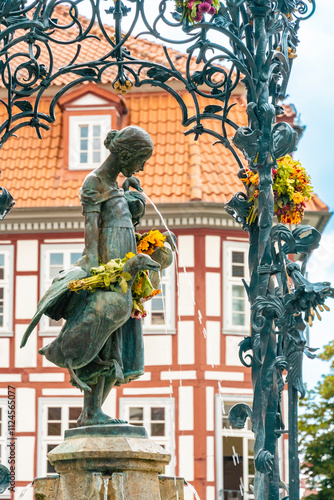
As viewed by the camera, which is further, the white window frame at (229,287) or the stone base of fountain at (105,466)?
the white window frame at (229,287)

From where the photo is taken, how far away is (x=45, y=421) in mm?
22078

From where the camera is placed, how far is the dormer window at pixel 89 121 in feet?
77.8

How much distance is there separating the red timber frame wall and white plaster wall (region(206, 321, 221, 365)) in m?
0.02

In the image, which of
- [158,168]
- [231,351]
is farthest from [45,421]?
[158,168]

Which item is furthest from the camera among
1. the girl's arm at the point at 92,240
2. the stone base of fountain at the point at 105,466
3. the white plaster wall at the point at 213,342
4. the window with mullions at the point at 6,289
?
the window with mullions at the point at 6,289

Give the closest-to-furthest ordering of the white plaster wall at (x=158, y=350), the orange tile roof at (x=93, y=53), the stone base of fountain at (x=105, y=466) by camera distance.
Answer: the stone base of fountain at (x=105, y=466) < the white plaster wall at (x=158, y=350) < the orange tile roof at (x=93, y=53)

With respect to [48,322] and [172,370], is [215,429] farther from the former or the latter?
[48,322]

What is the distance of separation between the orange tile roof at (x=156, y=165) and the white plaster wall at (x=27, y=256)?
2.64 ft

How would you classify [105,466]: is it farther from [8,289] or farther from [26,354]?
[8,289]

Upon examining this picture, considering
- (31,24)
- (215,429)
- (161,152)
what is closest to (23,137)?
(161,152)

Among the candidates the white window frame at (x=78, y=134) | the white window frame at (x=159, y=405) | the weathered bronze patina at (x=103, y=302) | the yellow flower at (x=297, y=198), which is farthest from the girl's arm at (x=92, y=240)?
the white window frame at (x=78, y=134)

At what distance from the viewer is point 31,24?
26.0 ft

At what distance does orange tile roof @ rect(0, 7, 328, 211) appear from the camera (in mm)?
22594

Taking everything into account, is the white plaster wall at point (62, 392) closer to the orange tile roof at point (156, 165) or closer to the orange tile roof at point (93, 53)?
the orange tile roof at point (156, 165)
